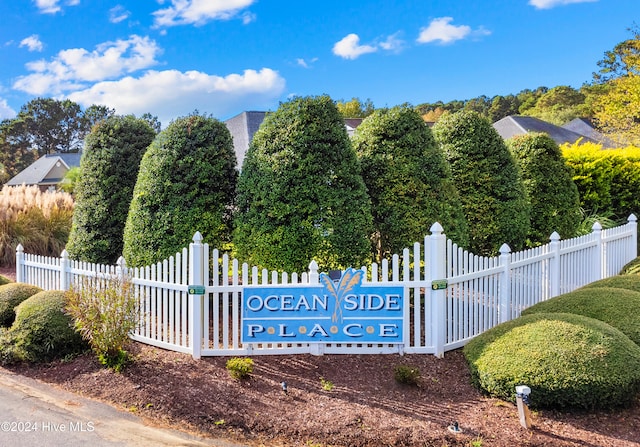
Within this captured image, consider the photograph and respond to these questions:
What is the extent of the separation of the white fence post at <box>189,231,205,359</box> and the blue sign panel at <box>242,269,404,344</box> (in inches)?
20.9

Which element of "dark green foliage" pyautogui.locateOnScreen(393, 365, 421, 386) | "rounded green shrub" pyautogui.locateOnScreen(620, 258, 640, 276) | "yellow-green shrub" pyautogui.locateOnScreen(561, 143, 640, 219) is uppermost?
"yellow-green shrub" pyautogui.locateOnScreen(561, 143, 640, 219)

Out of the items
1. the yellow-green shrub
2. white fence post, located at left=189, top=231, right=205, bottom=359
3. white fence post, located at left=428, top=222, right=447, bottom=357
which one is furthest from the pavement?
the yellow-green shrub

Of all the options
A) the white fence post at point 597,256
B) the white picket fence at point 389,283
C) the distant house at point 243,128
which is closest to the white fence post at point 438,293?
the white picket fence at point 389,283

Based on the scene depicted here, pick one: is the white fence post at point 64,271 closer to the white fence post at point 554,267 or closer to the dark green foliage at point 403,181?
the dark green foliage at point 403,181

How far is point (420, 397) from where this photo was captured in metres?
4.64

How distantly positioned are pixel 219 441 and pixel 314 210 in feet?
9.62

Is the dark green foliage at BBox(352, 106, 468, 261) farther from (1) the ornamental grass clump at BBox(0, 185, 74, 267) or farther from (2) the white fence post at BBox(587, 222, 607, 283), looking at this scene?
(1) the ornamental grass clump at BBox(0, 185, 74, 267)

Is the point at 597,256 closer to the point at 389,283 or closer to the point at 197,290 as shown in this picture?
the point at 389,283

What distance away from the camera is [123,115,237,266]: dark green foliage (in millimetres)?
6504

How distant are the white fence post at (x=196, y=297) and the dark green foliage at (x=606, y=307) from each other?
4051 millimetres

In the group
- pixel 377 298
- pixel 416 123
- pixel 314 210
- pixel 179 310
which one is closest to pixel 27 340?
pixel 179 310

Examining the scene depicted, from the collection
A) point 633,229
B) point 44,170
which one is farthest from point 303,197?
point 44,170

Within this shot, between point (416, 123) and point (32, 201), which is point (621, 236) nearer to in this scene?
point (416, 123)

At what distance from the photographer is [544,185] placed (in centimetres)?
988
